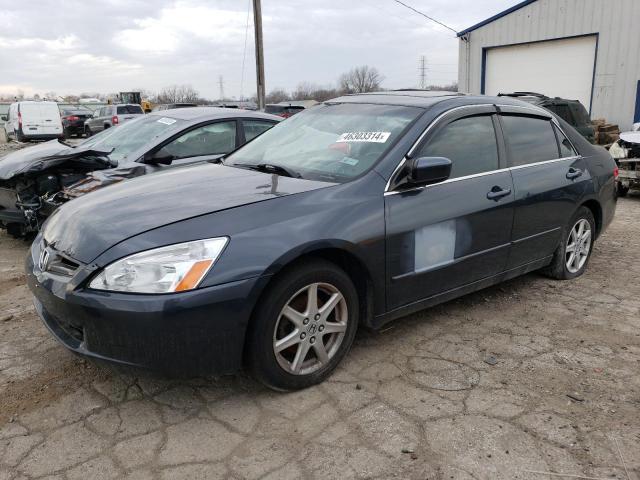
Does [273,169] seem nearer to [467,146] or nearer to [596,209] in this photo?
[467,146]

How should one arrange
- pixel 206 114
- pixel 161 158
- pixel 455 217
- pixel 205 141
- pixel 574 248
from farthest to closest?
pixel 206 114, pixel 205 141, pixel 161 158, pixel 574 248, pixel 455 217

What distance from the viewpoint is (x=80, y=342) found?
2.63 meters

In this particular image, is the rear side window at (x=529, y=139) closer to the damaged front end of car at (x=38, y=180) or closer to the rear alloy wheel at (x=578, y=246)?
the rear alloy wheel at (x=578, y=246)

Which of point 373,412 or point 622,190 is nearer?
point 373,412

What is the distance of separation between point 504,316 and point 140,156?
12.5ft

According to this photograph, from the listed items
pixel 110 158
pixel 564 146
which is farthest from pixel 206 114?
pixel 564 146

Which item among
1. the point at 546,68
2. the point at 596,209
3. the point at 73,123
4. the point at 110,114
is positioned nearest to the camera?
the point at 596,209

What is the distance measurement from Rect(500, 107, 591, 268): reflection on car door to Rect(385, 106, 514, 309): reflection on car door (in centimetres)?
15

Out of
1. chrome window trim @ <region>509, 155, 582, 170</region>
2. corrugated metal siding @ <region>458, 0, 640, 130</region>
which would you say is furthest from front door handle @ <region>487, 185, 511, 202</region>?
corrugated metal siding @ <region>458, 0, 640, 130</region>

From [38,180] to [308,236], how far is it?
13.4 ft

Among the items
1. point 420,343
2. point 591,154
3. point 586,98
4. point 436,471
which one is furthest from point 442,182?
point 586,98

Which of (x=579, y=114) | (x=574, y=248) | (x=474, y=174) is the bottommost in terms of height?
(x=574, y=248)

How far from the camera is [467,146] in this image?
12.1 ft

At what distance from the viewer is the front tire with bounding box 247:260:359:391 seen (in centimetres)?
265
